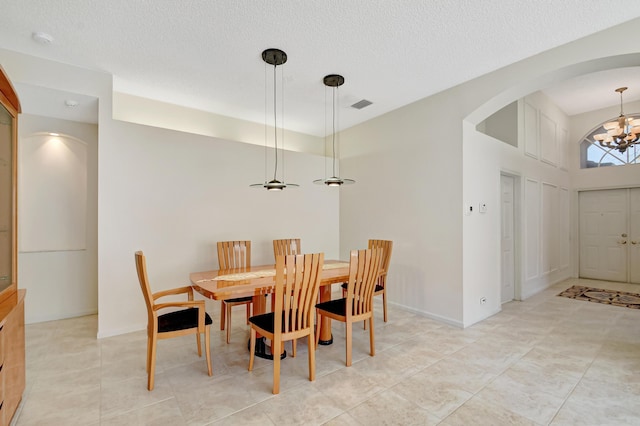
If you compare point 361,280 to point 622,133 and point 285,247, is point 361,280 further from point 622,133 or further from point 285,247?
point 622,133

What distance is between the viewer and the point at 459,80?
347 cm

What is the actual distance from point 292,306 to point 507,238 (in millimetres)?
3857

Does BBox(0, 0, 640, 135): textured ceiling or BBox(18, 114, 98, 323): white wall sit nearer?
BBox(0, 0, 640, 135): textured ceiling

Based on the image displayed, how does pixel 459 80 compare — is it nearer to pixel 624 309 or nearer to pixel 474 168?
pixel 474 168

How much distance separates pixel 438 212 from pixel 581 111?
194 inches

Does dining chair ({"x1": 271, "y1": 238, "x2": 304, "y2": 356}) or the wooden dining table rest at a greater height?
dining chair ({"x1": 271, "y1": 238, "x2": 304, "y2": 356})

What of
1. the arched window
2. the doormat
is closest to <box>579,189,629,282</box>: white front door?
the arched window

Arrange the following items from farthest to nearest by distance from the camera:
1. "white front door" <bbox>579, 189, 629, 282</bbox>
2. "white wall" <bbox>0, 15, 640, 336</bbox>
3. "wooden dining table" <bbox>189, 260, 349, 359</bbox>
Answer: "white front door" <bbox>579, 189, 629, 282</bbox>, "white wall" <bbox>0, 15, 640, 336</bbox>, "wooden dining table" <bbox>189, 260, 349, 359</bbox>

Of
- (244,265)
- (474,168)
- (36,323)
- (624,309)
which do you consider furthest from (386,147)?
(36,323)

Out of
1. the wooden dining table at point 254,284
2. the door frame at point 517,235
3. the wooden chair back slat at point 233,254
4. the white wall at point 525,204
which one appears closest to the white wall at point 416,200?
the white wall at point 525,204

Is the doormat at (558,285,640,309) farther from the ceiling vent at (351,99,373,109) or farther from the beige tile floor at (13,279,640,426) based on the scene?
the ceiling vent at (351,99,373,109)

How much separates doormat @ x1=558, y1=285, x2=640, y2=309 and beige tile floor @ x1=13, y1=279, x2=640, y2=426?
4.30 ft

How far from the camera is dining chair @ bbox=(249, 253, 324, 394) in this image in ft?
7.27

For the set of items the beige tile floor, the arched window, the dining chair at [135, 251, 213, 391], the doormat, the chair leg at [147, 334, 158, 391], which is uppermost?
the arched window
